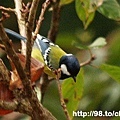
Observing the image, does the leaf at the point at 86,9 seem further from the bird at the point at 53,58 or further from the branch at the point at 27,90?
the branch at the point at 27,90

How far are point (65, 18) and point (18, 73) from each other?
5.39ft

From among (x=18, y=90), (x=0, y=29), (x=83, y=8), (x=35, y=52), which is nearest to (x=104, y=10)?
(x=83, y=8)

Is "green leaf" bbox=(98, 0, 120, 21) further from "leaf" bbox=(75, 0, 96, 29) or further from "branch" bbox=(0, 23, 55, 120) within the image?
"branch" bbox=(0, 23, 55, 120)

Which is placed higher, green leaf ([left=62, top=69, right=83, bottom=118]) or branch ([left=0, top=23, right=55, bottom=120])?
branch ([left=0, top=23, right=55, bottom=120])

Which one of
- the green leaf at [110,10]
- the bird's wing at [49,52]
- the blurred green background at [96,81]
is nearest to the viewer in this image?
the green leaf at [110,10]

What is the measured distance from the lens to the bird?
1.48 m

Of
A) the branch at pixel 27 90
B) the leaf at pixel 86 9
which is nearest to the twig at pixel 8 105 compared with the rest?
the branch at pixel 27 90

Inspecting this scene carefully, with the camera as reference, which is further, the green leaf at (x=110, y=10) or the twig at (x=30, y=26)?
the green leaf at (x=110, y=10)

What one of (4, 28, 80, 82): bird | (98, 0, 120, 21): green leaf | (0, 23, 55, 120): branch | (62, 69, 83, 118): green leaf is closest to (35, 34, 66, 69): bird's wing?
(4, 28, 80, 82): bird

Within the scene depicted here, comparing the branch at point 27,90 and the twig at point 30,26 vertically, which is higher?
the twig at point 30,26

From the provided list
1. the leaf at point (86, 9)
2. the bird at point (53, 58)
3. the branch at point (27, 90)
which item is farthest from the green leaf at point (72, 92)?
the branch at point (27, 90)

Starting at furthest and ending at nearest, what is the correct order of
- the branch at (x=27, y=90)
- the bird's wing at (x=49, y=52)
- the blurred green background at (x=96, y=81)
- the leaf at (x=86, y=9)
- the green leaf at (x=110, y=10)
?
the blurred green background at (x=96, y=81)
the bird's wing at (x=49, y=52)
the green leaf at (x=110, y=10)
the leaf at (x=86, y=9)
the branch at (x=27, y=90)

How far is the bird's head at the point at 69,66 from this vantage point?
146 cm

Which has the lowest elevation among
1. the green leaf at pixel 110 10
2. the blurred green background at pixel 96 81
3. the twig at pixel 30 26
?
the blurred green background at pixel 96 81
